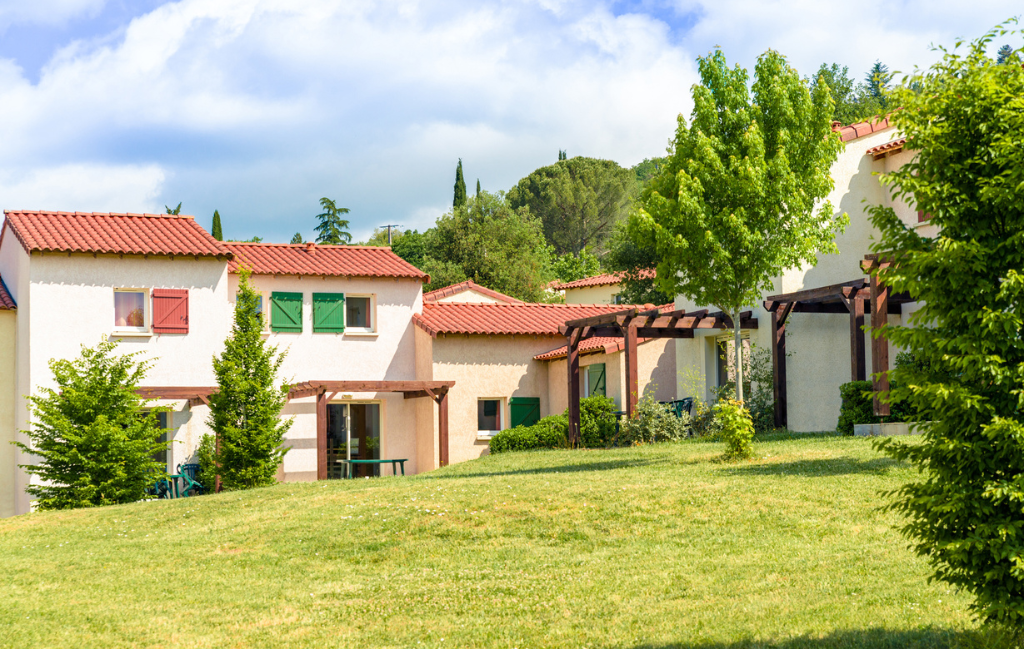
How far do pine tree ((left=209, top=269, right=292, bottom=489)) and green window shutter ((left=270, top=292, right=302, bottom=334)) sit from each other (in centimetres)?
Answer: 554

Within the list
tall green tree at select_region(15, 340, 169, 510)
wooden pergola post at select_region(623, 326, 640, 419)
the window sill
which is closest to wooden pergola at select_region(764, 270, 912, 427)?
wooden pergola post at select_region(623, 326, 640, 419)

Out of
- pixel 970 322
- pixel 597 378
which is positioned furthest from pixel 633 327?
pixel 970 322

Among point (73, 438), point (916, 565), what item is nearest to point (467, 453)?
point (73, 438)

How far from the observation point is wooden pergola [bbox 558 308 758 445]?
23.2m

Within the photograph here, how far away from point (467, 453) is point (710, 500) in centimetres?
1604

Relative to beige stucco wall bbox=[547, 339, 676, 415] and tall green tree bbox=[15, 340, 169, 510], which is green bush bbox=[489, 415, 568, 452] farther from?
tall green tree bbox=[15, 340, 169, 510]

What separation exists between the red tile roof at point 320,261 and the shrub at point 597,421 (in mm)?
6708

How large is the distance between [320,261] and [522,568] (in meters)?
18.9

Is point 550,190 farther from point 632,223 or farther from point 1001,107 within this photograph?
point 1001,107

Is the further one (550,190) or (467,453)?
(550,190)

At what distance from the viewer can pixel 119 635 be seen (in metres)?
9.91

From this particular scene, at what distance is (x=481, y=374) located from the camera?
1136 inches

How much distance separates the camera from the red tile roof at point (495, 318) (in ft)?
93.0

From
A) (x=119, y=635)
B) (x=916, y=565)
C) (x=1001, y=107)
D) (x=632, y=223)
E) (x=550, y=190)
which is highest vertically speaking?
(x=550, y=190)
